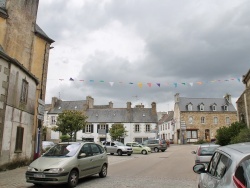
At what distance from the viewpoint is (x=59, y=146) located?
11.0 metres

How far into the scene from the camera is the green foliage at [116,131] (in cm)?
5300

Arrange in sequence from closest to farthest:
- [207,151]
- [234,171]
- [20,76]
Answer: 1. [234,171]
2. [207,151]
3. [20,76]

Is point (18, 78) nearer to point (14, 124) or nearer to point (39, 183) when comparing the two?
point (14, 124)

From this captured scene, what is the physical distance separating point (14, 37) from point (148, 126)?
42010mm

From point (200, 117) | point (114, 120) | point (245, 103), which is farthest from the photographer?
point (200, 117)

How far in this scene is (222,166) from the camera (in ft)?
12.8

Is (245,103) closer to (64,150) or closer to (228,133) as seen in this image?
(228,133)

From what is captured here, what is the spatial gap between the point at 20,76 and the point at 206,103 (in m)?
52.2

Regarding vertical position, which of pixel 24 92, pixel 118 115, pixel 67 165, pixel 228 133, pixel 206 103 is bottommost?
pixel 67 165

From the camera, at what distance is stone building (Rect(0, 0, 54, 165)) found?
13781 mm

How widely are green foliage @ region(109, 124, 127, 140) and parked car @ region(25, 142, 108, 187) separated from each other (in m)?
41.1

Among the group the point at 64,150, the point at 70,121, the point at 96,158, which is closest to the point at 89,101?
the point at 70,121

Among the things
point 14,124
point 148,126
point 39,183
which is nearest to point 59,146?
point 39,183

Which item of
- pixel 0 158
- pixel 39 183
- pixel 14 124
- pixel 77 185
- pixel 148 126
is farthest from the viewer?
pixel 148 126
